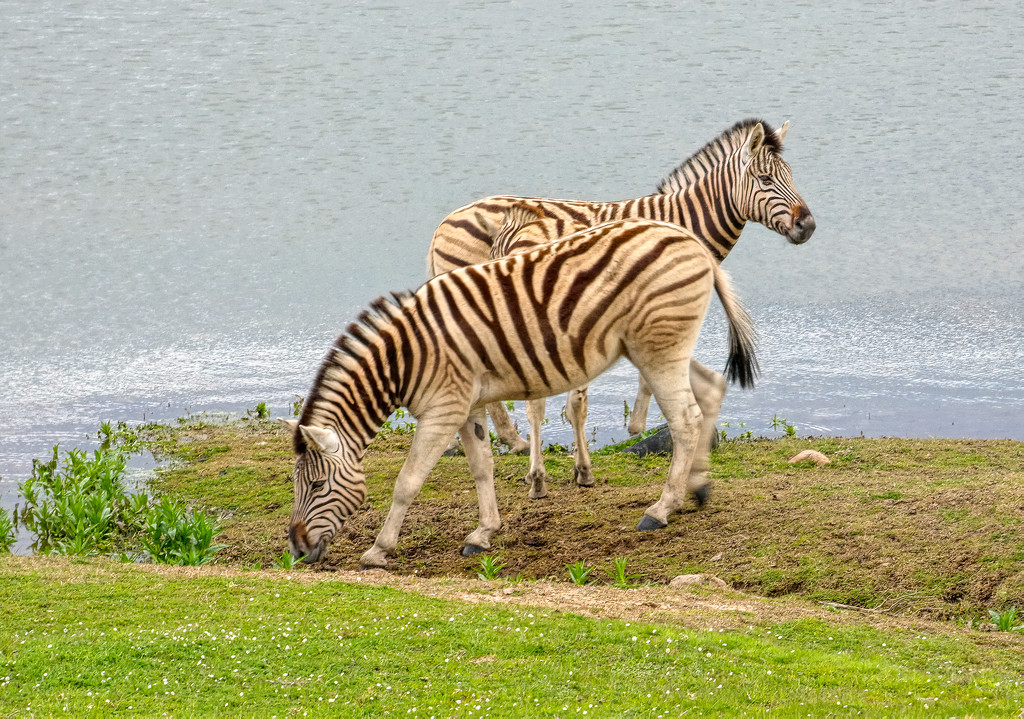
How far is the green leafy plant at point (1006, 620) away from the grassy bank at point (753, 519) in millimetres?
235

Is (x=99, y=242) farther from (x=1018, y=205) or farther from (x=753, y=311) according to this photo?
(x=1018, y=205)

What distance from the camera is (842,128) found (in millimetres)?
21547

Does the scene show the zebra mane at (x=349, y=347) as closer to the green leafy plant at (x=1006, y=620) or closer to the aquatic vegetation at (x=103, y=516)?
the aquatic vegetation at (x=103, y=516)

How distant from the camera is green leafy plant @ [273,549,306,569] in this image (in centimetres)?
895

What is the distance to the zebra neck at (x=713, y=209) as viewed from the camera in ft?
37.4

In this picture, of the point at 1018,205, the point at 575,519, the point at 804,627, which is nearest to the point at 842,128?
the point at 1018,205

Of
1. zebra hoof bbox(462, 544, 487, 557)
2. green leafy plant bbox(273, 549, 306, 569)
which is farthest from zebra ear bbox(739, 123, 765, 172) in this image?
green leafy plant bbox(273, 549, 306, 569)

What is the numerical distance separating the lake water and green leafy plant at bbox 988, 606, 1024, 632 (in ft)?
18.5

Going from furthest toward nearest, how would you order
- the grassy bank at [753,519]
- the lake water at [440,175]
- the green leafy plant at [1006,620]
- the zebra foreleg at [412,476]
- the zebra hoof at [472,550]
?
the lake water at [440,175], the zebra hoof at [472,550], the zebra foreleg at [412,476], the grassy bank at [753,519], the green leafy plant at [1006,620]

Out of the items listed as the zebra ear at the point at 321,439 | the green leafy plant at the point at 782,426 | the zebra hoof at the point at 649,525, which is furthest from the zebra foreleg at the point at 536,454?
the green leafy plant at the point at 782,426

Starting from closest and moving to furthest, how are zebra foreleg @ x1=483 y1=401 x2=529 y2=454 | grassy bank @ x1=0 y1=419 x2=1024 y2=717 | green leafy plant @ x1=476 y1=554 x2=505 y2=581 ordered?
grassy bank @ x1=0 y1=419 x2=1024 y2=717, green leafy plant @ x1=476 y1=554 x2=505 y2=581, zebra foreleg @ x1=483 y1=401 x2=529 y2=454

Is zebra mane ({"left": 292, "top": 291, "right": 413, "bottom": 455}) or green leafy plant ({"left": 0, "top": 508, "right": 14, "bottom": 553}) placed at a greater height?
zebra mane ({"left": 292, "top": 291, "right": 413, "bottom": 455})

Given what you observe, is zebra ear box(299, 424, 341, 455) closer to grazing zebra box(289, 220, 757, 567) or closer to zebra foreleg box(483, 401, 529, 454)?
grazing zebra box(289, 220, 757, 567)

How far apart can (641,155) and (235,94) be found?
27.4 ft
